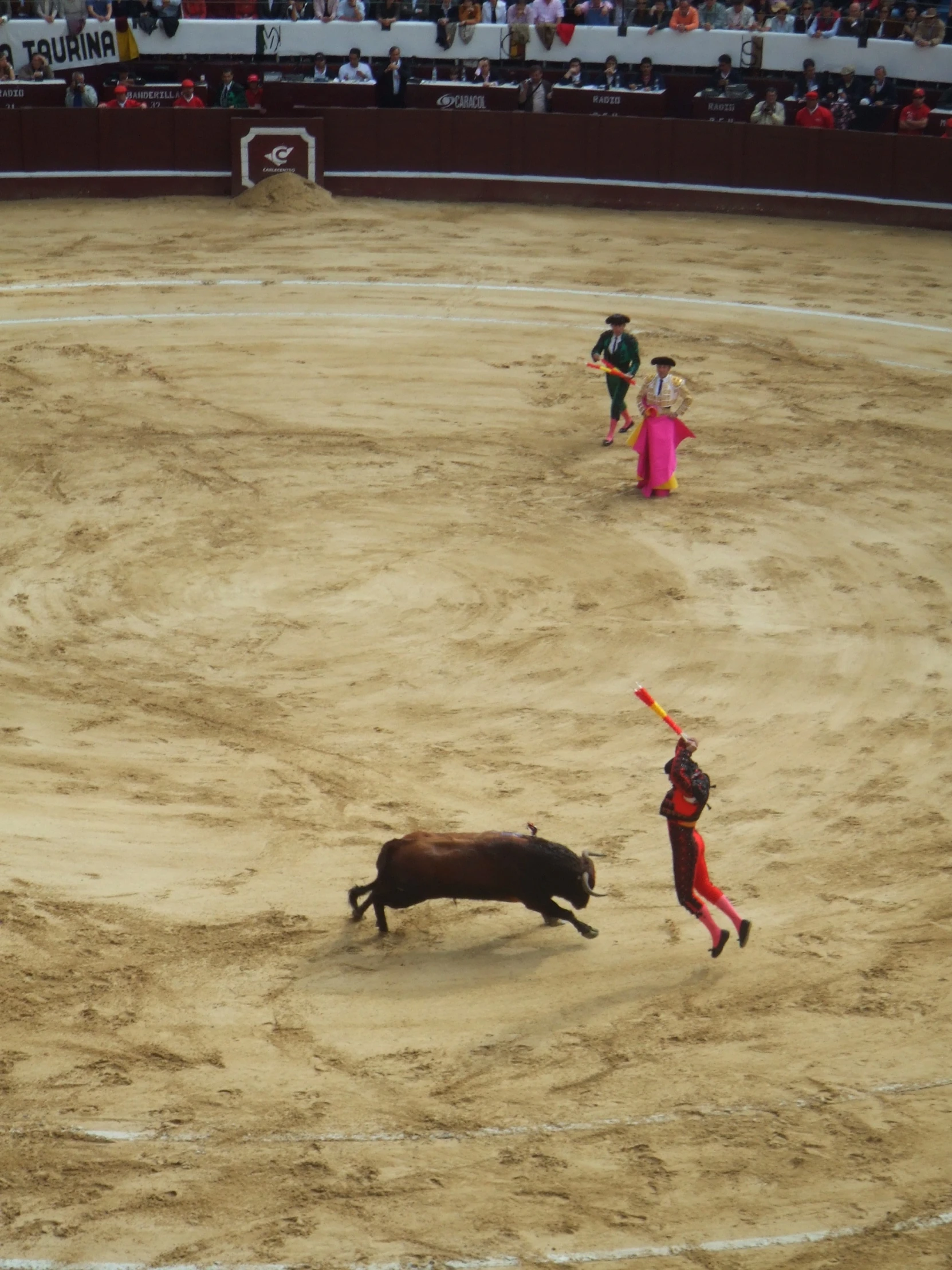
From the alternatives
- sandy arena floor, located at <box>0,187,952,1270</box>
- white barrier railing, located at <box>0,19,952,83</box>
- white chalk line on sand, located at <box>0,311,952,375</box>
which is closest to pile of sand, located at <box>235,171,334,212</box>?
white barrier railing, located at <box>0,19,952,83</box>

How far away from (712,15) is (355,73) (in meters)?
5.89

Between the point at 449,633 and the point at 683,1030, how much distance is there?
5.18 metres

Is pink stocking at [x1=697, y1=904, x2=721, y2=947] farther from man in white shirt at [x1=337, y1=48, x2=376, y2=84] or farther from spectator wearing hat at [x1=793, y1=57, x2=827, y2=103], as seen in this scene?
man in white shirt at [x1=337, y1=48, x2=376, y2=84]

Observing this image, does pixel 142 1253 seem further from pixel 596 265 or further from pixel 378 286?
pixel 596 265

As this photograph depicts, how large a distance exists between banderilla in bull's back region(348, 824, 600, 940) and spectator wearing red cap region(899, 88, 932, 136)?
736 inches

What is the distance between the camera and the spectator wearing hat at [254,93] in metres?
25.2

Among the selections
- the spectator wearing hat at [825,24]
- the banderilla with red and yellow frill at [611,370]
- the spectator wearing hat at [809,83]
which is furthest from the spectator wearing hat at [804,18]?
the banderilla with red and yellow frill at [611,370]

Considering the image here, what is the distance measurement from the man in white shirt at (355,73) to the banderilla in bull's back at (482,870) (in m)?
19.3

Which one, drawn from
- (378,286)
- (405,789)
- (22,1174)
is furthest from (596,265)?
(22,1174)

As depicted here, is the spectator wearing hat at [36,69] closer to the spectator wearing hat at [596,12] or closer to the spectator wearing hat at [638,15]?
the spectator wearing hat at [596,12]

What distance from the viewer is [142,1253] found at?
6.87 meters

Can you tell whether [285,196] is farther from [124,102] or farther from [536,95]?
[536,95]

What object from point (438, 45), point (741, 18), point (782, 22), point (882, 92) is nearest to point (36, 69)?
point (438, 45)

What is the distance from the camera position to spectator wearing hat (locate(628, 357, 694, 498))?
15359mm
